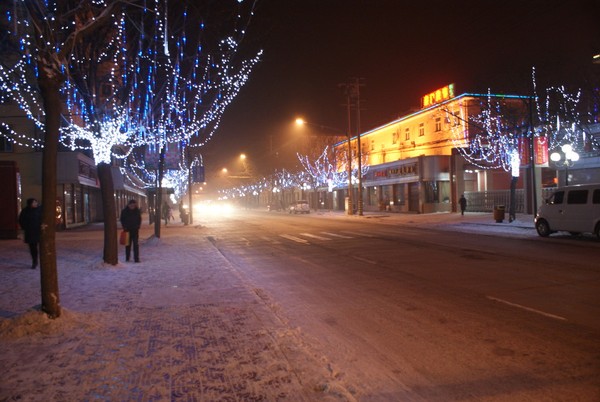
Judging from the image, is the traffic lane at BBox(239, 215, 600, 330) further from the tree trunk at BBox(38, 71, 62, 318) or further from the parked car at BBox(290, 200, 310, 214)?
the parked car at BBox(290, 200, 310, 214)

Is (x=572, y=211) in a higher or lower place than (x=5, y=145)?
lower

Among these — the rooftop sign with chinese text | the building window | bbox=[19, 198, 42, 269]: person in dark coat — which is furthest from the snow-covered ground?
the rooftop sign with chinese text

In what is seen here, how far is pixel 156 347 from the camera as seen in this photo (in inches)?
217

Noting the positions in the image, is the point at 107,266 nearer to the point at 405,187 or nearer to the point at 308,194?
the point at 405,187

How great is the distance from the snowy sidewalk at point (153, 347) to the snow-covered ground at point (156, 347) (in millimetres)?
11

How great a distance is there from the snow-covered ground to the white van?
1374cm

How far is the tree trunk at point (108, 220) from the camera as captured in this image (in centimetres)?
1230

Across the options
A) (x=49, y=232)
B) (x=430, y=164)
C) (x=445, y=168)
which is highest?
(x=430, y=164)

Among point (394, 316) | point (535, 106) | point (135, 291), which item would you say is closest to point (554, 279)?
point (394, 316)

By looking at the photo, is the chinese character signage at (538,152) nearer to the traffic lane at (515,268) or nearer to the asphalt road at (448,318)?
the traffic lane at (515,268)

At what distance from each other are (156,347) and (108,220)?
25.0 feet

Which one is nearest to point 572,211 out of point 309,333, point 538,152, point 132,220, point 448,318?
point 448,318

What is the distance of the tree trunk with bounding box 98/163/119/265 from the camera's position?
12297mm

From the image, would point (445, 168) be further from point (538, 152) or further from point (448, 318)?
point (448, 318)
